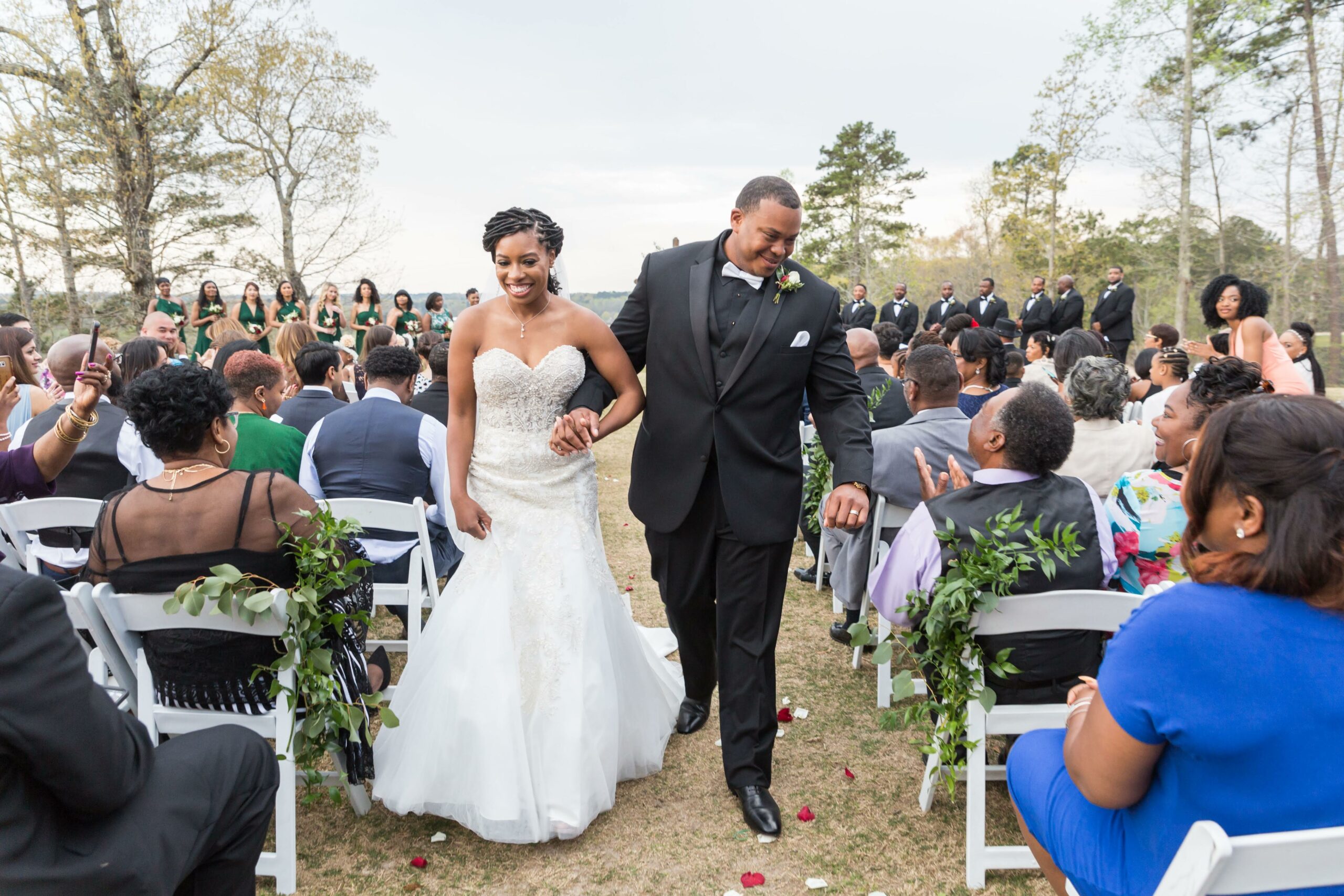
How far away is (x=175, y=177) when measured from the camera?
20.5m

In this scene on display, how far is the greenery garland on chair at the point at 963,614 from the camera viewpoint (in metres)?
2.87

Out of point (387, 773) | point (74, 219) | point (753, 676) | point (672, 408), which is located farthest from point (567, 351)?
point (74, 219)

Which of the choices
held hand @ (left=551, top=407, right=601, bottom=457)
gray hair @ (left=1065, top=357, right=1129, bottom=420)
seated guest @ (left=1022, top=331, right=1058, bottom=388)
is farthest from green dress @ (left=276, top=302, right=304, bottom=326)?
gray hair @ (left=1065, top=357, right=1129, bottom=420)

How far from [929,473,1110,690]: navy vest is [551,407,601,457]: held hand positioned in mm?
1391

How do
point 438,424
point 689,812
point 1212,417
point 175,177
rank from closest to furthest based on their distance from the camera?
point 1212,417, point 689,812, point 438,424, point 175,177

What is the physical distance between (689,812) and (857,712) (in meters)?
1.32

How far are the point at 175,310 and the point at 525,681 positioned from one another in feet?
46.4

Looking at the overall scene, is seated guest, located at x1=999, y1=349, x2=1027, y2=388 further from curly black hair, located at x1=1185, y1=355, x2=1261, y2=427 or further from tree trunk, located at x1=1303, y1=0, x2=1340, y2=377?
tree trunk, located at x1=1303, y1=0, x2=1340, y2=377

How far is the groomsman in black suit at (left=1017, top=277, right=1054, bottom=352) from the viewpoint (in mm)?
16875

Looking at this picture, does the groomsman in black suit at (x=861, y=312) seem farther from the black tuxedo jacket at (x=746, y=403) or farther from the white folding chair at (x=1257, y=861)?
the white folding chair at (x=1257, y=861)

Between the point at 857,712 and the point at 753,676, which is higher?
the point at 753,676

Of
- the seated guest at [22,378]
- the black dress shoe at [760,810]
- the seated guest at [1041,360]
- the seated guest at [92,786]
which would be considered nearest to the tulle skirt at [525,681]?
the black dress shoe at [760,810]

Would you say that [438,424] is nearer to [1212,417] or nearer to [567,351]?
[567,351]

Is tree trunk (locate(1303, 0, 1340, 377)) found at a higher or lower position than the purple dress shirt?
higher
